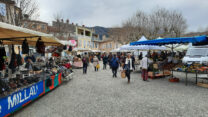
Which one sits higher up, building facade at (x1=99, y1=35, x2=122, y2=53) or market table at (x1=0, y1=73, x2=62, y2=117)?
building facade at (x1=99, y1=35, x2=122, y2=53)

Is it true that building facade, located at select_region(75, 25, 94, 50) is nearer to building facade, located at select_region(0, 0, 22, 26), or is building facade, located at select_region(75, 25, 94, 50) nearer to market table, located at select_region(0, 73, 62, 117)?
building facade, located at select_region(0, 0, 22, 26)

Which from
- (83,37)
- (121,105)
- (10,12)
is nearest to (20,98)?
(121,105)

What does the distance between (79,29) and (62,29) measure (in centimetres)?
1750

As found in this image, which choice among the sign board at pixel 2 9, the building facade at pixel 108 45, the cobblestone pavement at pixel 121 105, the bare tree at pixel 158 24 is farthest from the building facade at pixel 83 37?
the cobblestone pavement at pixel 121 105

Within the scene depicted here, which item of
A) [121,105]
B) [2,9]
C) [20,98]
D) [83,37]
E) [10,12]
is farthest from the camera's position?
[83,37]

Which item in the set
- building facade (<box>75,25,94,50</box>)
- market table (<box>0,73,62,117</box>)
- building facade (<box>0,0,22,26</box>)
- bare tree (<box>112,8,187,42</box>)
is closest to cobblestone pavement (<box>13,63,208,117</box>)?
market table (<box>0,73,62,117</box>)

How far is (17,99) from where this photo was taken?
392cm

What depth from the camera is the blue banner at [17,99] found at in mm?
3420

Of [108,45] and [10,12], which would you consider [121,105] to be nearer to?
[10,12]

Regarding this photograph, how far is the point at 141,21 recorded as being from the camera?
24.5m

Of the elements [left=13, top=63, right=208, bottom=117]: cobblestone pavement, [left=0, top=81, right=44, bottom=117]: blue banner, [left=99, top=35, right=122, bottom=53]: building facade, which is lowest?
[left=13, top=63, right=208, bottom=117]: cobblestone pavement

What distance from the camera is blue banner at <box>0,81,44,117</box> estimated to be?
11.2 feet

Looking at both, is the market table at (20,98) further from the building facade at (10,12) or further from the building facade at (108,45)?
the building facade at (108,45)

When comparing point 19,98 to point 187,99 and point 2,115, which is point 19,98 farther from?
point 187,99
